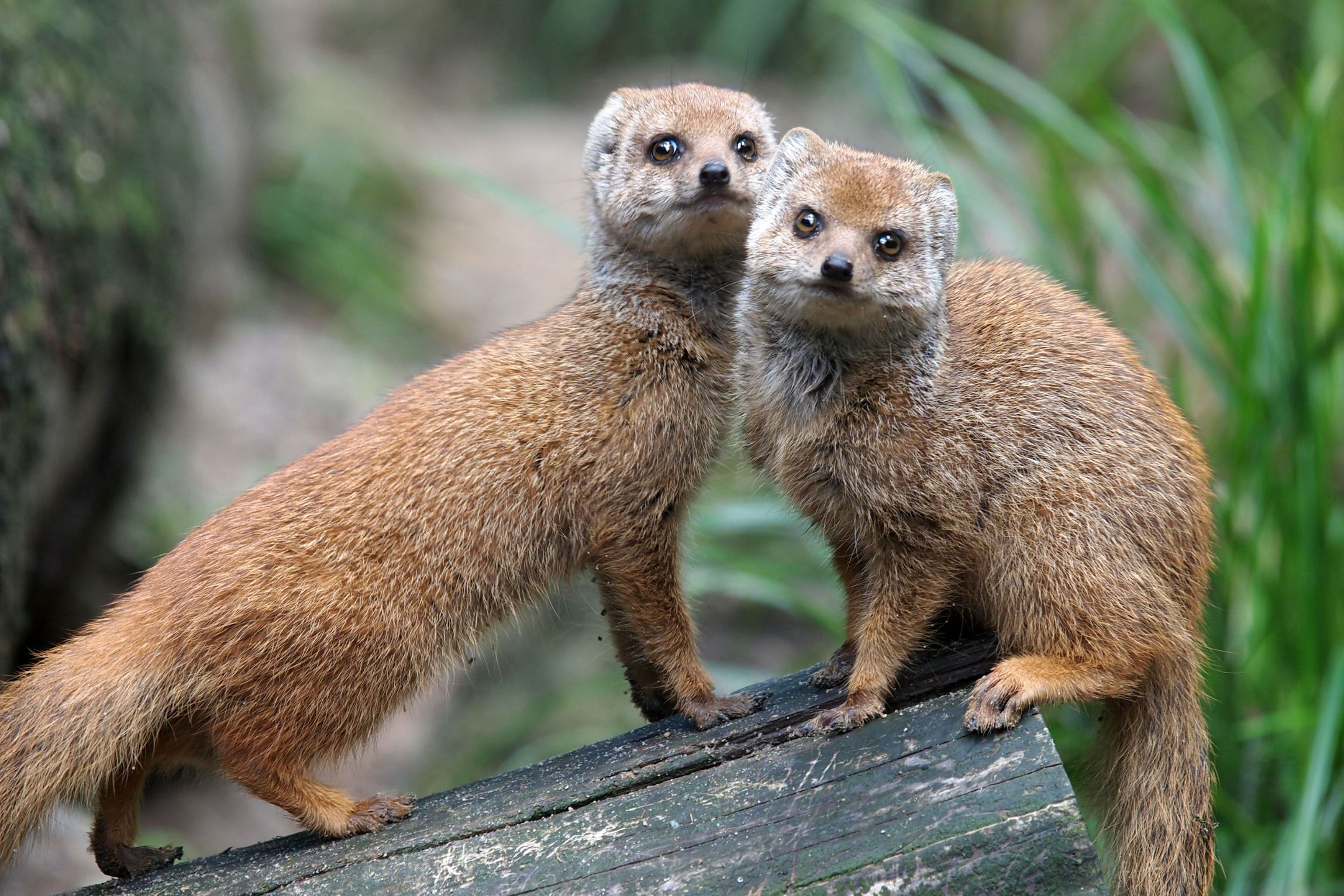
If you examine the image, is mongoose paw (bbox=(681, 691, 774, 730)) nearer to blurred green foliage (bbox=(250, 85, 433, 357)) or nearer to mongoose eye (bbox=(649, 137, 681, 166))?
mongoose eye (bbox=(649, 137, 681, 166))

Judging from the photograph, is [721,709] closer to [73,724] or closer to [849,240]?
[849,240]

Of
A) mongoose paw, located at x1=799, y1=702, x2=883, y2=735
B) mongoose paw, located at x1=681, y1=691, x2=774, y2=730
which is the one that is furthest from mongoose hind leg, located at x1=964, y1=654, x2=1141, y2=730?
mongoose paw, located at x1=681, y1=691, x2=774, y2=730

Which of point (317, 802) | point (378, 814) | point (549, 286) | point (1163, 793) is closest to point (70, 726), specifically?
point (317, 802)

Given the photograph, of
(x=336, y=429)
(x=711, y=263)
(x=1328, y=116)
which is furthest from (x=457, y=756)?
(x=1328, y=116)

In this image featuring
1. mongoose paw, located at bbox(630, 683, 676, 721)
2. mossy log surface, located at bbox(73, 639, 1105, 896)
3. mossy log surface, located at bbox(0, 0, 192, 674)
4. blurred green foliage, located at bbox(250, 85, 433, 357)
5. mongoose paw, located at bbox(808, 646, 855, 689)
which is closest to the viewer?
mossy log surface, located at bbox(73, 639, 1105, 896)

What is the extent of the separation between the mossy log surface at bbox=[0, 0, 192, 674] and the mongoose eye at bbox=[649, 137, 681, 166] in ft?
7.26

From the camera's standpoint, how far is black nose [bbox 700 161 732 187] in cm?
371

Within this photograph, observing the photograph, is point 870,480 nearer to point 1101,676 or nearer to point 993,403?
point 993,403

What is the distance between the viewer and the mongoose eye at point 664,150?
13.0 ft

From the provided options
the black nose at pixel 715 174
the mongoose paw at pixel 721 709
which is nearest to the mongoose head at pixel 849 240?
the black nose at pixel 715 174

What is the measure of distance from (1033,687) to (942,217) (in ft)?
4.35

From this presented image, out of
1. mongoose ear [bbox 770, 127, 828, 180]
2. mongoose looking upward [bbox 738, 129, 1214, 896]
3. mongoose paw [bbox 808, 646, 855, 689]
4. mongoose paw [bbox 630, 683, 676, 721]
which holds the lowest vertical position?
mongoose paw [bbox 630, 683, 676, 721]

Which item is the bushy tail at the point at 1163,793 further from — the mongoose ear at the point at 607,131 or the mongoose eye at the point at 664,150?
the mongoose ear at the point at 607,131

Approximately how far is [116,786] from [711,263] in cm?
241
